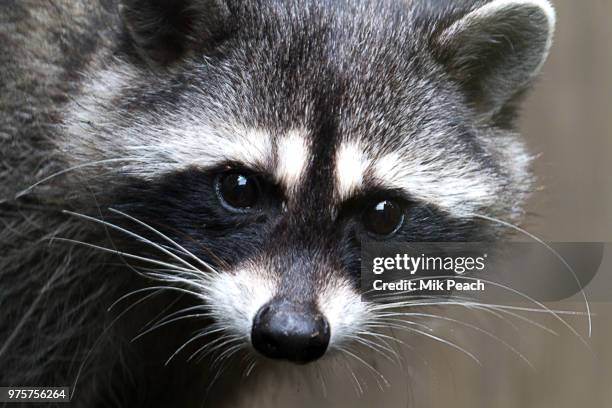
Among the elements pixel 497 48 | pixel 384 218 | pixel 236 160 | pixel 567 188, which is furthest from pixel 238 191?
pixel 567 188

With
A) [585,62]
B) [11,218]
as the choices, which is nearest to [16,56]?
[11,218]

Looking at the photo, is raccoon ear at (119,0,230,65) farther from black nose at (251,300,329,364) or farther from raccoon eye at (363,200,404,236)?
black nose at (251,300,329,364)

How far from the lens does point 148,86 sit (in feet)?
7.44

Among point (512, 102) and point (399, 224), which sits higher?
point (512, 102)

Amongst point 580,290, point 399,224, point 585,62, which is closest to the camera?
point 399,224

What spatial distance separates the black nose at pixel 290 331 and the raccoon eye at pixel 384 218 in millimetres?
246

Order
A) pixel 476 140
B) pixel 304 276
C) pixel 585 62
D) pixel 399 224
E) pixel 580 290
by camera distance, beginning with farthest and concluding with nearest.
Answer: pixel 585 62
pixel 580 290
pixel 476 140
pixel 399 224
pixel 304 276

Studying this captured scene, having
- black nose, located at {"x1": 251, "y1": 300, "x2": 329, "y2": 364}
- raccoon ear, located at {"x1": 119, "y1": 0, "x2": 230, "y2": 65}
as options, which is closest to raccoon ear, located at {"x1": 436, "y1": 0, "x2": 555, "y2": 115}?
raccoon ear, located at {"x1": 119, "y1": 0, "x2": 230, "y2": 65}

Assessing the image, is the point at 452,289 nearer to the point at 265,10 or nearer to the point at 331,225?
the point at 331,225

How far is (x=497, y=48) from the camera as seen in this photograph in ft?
7.72

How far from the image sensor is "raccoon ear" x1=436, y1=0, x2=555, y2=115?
226cm

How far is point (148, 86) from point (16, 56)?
38 cm

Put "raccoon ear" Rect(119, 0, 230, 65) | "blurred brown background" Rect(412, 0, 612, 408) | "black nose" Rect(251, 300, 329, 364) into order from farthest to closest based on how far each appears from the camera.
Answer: "blurred brown background" Rect(412, 0, 612, 408), "raccoon ear" Rect(119, 0, 230, 65), "black nose" Rect(251, 300, 329, 364)

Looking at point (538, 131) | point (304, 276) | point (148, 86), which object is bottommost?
point (304, 276)
